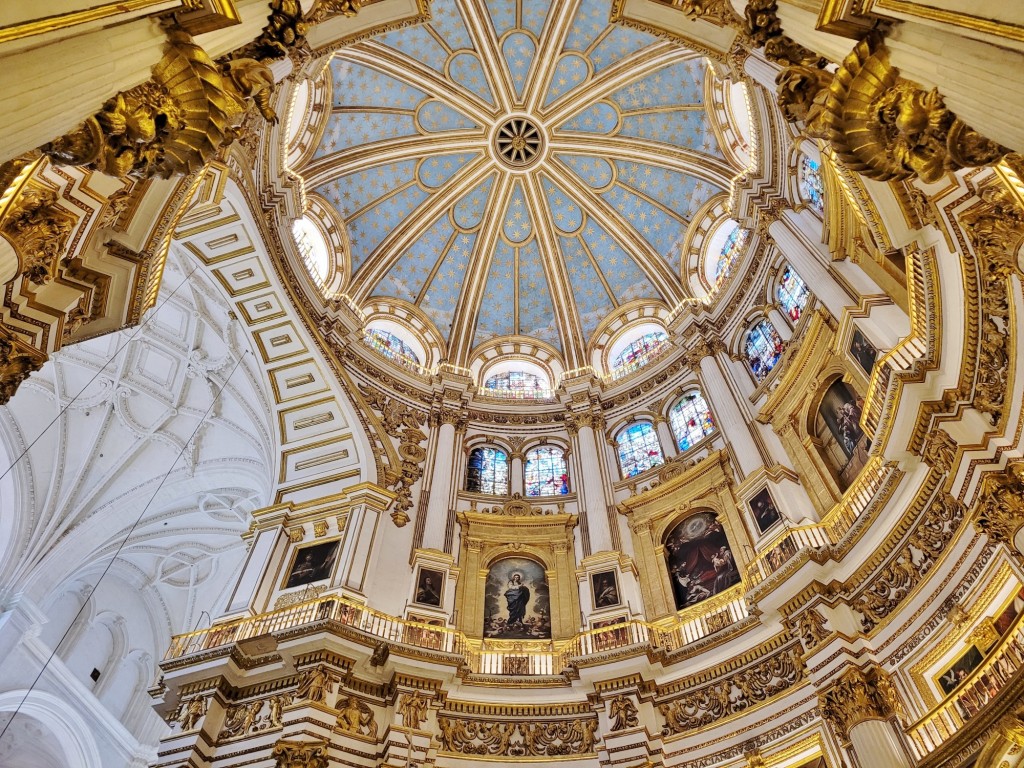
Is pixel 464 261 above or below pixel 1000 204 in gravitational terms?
above

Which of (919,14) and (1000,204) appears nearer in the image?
(919,14)

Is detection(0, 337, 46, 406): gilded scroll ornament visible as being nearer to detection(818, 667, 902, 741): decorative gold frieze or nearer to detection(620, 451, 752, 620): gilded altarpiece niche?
detection(818, 667, 902, 741): decorative gold frieze

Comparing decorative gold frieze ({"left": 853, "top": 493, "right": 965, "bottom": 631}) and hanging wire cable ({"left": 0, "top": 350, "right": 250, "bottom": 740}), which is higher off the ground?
hanging wire cable ({"left": 0, "top": 350, "right": 250, "bottom": 740})

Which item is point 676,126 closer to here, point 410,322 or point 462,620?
point 410,322

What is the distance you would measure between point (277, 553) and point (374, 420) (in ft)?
15.8

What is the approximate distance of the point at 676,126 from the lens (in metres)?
27.3

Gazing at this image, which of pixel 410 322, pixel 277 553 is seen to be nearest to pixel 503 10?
pixel 410 322

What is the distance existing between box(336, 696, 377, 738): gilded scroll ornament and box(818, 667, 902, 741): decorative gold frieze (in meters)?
8.42

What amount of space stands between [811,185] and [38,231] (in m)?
17.7

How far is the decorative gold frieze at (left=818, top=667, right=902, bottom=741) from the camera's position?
11812mm

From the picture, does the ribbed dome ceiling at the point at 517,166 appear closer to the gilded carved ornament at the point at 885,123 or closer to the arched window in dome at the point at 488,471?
the arched window in dome at the point at 488,471

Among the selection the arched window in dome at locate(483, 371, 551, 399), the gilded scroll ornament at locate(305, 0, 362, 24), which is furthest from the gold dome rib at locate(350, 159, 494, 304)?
the gilded scroll ornament at locate(305, 0, 362, 24)

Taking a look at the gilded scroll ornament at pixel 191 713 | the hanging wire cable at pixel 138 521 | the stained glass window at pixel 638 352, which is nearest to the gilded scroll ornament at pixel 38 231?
the gilded scroll ornament at pixel 191 713

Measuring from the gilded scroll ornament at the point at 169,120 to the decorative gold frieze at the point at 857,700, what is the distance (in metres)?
12.5
